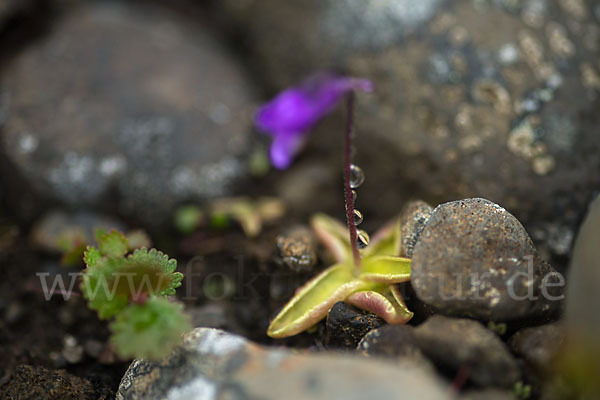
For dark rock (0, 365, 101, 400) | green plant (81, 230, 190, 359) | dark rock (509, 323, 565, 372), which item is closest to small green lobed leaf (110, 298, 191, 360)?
green plant (81, 230, 190, 359)

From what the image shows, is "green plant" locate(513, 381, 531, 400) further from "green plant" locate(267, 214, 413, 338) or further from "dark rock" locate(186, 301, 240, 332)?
"dark rock" locate(186, 301, 240, 332)

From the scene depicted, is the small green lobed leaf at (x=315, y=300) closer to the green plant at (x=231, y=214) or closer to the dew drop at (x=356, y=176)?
the dew drop at (x=356, y=176)

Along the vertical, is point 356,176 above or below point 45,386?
above

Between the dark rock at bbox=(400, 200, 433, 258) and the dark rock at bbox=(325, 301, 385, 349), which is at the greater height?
the dark rock at bbox=(400, 200, 433, 258)

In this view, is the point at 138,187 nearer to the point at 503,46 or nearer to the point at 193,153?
the point at 193,153

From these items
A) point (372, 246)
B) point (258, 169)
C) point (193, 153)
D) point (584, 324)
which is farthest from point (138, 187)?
point (584, 324)

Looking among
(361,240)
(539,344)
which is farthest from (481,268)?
(361,240)

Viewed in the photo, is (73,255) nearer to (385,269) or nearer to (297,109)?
(297,109)
